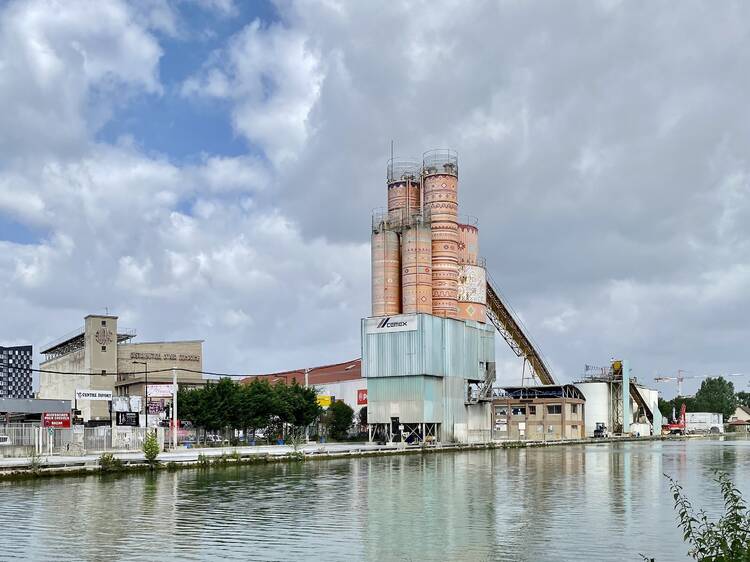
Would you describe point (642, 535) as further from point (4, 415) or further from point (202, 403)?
point (4, 415)

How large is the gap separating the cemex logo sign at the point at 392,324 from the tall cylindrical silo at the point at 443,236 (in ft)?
15.7

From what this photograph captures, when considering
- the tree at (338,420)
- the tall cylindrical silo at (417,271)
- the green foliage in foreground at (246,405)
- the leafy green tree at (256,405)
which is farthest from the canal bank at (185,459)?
the tree at (338,420)

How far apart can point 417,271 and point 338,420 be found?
25708mm

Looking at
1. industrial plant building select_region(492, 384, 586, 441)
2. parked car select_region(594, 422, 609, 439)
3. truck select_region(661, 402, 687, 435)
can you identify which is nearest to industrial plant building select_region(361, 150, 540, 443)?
industrial plant building select_region(492, 384, 586, 441)

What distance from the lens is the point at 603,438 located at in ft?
382

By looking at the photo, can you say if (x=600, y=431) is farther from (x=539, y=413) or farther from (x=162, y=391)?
(x=162, y=391)

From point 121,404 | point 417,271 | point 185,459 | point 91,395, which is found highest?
point 417,271

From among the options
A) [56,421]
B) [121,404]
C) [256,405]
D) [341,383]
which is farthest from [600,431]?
[56,421]

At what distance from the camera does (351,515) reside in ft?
104

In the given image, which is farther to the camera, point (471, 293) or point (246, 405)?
point (471, 293)

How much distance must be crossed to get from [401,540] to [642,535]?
7.44 meters

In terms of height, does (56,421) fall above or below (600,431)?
above

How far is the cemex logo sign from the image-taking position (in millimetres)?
87838

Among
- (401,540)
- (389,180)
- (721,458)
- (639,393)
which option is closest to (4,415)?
(389,180)
